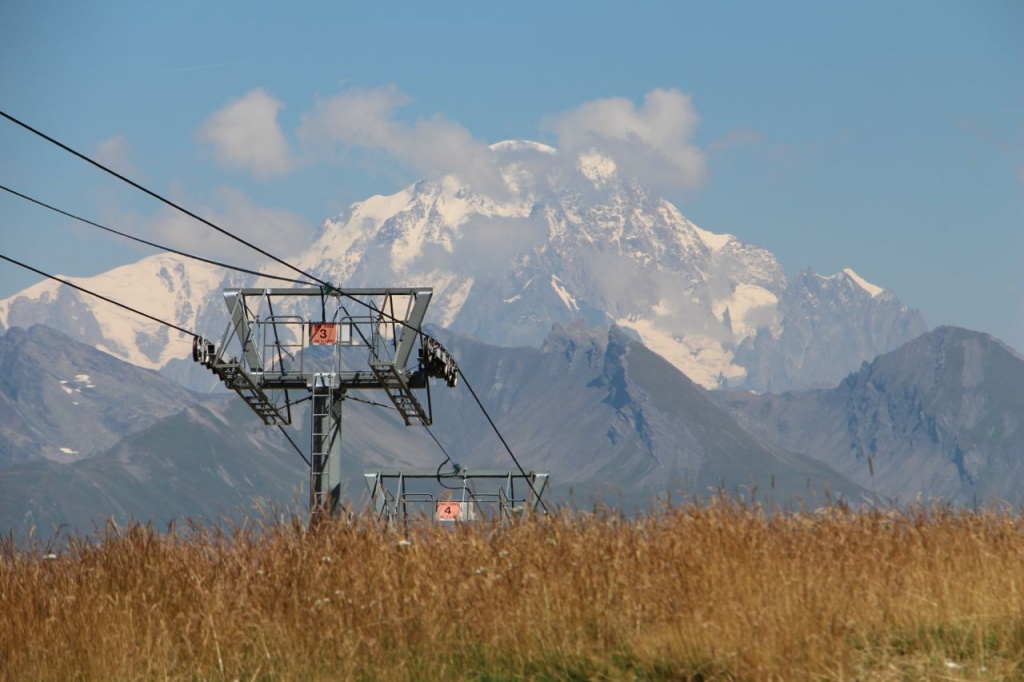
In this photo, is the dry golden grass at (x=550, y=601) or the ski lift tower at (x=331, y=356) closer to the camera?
the dry golden grass at (x=550, y=601)

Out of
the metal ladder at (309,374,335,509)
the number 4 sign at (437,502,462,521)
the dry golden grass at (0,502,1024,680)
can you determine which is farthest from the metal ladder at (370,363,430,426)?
the dry golden grass at (0,502,1024,680)

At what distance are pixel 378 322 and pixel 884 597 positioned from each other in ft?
123

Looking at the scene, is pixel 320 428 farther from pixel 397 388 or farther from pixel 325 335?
pixel 325 335

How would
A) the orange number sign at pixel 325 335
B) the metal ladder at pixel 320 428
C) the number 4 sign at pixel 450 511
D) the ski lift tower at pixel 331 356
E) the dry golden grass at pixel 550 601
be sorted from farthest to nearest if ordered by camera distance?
1. the orange number sign at pixel 325 335
2. the ski lift tower at pixel 331 356
3. the metal ladder at pixel 320 428
4. the number 4 sign at pixel 450 511
5. the dry golden grass at pixel 550 601

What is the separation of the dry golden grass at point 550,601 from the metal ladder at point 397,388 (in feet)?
116

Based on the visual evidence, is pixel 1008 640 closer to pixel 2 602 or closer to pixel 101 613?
pixel 101 613

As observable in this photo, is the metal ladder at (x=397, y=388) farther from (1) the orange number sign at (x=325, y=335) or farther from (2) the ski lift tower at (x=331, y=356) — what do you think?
(1) the orange number sign at (x=325, y=335)

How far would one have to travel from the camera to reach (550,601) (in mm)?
10477

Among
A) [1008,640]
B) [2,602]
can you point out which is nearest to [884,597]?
[1008,640]

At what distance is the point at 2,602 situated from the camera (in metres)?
11.9

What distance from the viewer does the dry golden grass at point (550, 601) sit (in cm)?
935

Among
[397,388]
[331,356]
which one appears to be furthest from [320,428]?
[397,388]

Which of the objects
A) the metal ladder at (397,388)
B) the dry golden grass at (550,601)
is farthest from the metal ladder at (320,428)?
the dry golden grass at (550,601)

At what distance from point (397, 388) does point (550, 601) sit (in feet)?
128
